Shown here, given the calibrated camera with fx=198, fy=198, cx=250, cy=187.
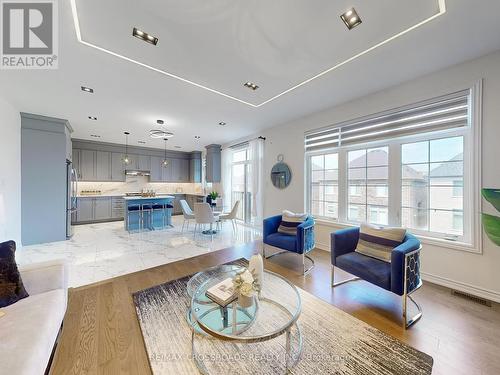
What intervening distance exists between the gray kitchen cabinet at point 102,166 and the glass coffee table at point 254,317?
687 cm

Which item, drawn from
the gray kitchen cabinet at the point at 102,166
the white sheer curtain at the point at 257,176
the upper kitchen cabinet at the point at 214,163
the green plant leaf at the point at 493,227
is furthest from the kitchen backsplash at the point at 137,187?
the green plant leaf at the point at 493,227

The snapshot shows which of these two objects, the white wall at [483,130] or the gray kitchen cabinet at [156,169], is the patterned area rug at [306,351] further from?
the gray kitchen cabinet at [156,169]

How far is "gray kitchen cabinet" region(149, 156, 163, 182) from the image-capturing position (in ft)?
25.9

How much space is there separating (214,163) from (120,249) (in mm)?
4033

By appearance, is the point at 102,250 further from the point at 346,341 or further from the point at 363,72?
the point at 363,72

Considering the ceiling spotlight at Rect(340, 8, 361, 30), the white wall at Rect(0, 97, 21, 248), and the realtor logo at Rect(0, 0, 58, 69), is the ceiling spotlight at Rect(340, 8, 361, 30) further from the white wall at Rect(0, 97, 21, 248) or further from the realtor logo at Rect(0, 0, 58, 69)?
the white wall at Rect(0, 97, 21, 248)

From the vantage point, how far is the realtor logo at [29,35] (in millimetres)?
1734

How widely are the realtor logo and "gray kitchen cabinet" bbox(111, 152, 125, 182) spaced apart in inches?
195

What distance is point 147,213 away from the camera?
5715 millimetres

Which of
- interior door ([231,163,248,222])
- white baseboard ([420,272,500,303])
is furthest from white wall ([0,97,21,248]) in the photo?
white baseboard ([420,272,500,303])

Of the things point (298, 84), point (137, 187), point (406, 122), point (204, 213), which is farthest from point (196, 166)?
point (406, 122)

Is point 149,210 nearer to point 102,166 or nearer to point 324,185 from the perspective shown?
point 102,166

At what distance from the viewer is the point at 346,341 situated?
1634mm


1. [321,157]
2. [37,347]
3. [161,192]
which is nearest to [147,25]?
[37,347]
